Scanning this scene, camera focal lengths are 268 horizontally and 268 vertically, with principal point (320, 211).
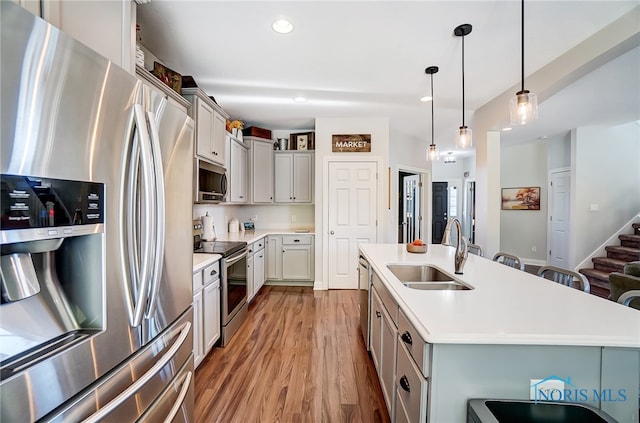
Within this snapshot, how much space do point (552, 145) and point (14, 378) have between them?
768 cm

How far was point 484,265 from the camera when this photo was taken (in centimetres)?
198

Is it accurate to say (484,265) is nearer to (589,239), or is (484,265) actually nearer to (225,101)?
(225,101)

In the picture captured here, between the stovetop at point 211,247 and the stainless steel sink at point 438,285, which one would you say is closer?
the stainless steel sink at point 438,285

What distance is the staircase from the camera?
4.26 meters

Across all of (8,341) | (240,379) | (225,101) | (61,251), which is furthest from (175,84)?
(240,379)

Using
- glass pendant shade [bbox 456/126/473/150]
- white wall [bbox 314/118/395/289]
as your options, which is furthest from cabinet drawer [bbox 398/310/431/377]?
white wall [bbox 314/118/395/289]

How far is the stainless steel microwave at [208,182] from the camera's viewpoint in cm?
251

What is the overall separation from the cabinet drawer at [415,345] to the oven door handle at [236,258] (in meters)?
1.75

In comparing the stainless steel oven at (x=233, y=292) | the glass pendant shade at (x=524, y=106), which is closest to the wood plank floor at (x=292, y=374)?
the stainless steel oven at (x=233, y=292)

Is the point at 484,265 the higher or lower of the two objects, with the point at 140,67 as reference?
lower

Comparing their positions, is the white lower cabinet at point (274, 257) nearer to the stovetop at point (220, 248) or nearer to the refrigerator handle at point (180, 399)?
the stovetop at point (220, 248)

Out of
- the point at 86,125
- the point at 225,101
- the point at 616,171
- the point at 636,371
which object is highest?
the point at 225,101

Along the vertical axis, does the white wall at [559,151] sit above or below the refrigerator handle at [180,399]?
above

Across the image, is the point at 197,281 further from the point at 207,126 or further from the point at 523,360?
the point at 523,360
